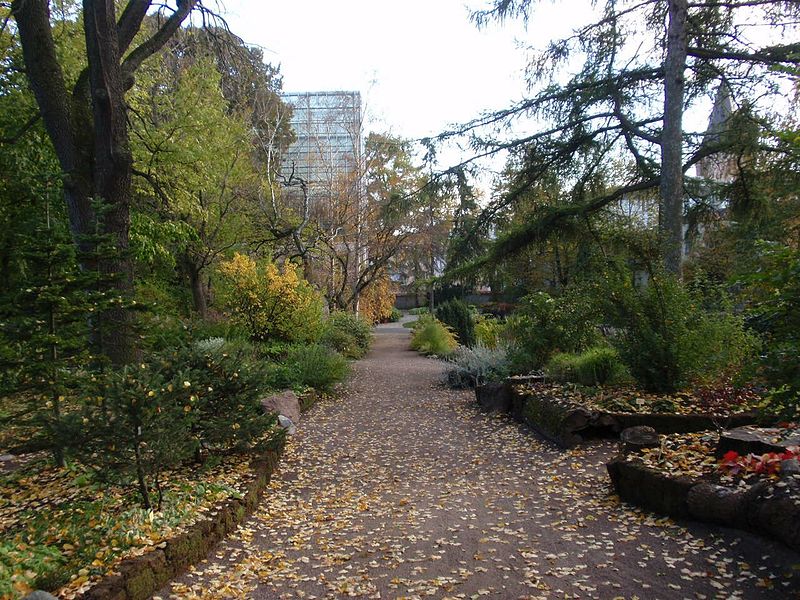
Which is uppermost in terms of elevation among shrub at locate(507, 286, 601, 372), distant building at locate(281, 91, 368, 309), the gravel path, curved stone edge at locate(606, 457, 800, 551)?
distant building at locate(281, 91, 368, 309)

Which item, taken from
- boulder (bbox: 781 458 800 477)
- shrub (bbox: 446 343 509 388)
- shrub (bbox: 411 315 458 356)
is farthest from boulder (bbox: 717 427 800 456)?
shrub (bbox: 411 315 458 356)

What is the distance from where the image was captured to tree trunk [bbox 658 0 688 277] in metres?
9.20

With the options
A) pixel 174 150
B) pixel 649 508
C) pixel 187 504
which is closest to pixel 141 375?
pixel 187 504

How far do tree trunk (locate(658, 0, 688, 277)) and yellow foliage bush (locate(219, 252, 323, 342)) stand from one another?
7648mm

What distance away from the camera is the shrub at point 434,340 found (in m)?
18.2

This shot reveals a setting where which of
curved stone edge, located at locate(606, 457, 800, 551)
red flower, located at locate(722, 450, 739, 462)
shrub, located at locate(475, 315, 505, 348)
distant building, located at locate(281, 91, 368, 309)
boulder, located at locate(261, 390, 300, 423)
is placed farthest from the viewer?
distant building, located at locate(281, 91, 368, 309)

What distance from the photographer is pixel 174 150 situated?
1033cm

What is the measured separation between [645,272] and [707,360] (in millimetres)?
1384

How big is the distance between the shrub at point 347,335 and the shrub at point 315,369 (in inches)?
152

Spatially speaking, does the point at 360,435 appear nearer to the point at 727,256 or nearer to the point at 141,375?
the point at 141,375

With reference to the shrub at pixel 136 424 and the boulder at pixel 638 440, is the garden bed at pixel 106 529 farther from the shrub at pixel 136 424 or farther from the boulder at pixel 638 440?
the boulder at pixel 638 440

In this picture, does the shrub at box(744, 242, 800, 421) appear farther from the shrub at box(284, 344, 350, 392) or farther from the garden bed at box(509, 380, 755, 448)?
the shrub at box(284, 344, 350, 392)

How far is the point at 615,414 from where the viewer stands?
6.13 metres

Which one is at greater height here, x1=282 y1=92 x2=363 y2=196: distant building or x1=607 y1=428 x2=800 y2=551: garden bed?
x1=282 y1=92 x2=363 y2=196: distant building
